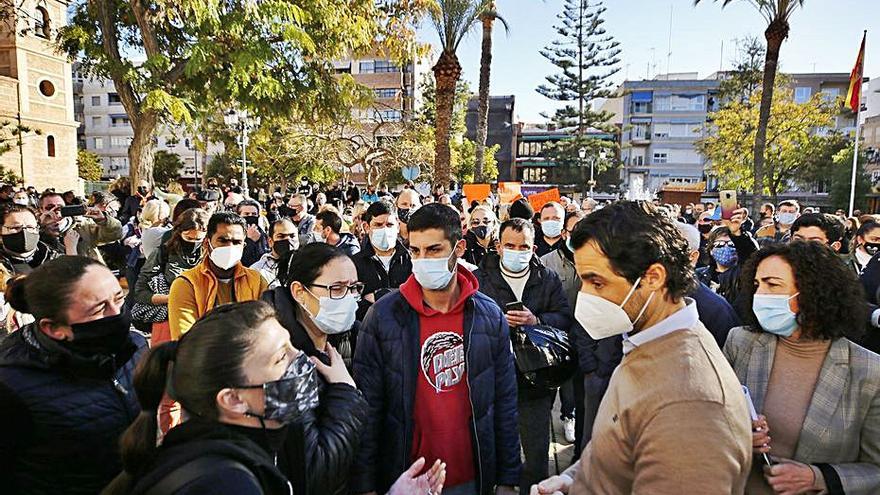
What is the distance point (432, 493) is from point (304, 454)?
630 millimetres

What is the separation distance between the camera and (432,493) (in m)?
2.15

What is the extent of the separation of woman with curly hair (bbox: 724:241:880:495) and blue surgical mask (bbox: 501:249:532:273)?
5.37 ft

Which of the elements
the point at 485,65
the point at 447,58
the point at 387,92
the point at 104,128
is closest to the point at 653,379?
the point at 447,58

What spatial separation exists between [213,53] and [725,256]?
1022 cm

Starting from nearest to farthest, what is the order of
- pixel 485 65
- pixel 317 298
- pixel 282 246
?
pixel 317 298, pixel 282 246, pixel 485 65

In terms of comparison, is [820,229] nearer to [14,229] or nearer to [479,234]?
[479,234]

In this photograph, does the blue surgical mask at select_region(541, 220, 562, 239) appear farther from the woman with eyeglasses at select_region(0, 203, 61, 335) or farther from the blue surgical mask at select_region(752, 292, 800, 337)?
the woman with eyeglasses at select_region(0, 203, 61, 335)

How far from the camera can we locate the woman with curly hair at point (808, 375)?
195 centimetres

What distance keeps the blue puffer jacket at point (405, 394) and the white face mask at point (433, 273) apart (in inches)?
6.2

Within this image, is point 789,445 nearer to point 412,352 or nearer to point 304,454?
point 412,352

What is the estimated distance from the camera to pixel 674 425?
1.34 meters

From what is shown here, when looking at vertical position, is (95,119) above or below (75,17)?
above

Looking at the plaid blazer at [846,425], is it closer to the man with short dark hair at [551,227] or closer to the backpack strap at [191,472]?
the backpack strap at [191,472]

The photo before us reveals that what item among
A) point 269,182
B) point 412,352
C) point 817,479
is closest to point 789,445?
point 817,479
